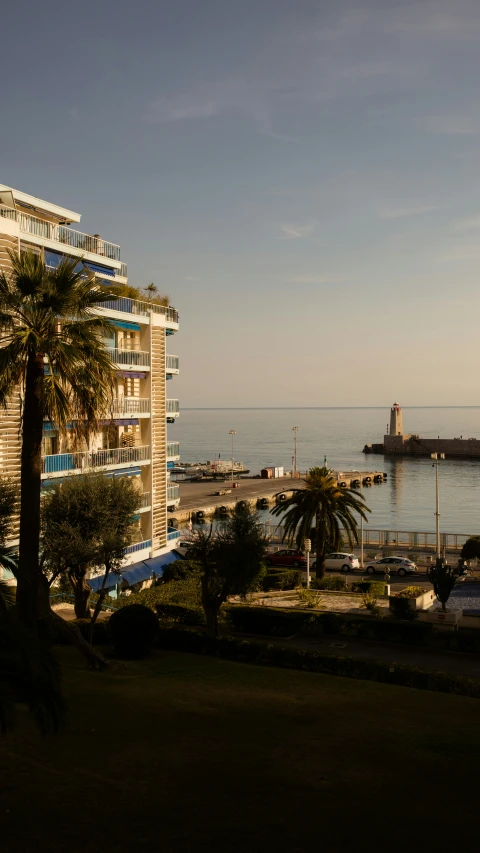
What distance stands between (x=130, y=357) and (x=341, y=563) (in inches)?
859

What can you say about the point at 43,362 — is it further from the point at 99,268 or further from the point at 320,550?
the point at 320,550

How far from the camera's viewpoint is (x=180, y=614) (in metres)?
26.1

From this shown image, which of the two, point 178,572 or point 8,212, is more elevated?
point 8,212

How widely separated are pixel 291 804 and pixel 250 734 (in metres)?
3.01

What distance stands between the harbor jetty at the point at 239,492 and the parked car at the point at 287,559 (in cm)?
2579

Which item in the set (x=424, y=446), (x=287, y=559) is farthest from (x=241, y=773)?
(x=424, y=446)

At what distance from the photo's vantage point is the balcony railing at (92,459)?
2864 centimetres

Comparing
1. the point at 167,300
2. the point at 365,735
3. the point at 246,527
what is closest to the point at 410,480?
the point at 167,300

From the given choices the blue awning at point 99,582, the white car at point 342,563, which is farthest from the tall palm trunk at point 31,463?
the white car at point 342,563

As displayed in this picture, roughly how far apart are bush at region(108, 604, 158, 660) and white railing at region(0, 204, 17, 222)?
14180 mm

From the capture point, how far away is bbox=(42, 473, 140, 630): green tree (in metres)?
22.2

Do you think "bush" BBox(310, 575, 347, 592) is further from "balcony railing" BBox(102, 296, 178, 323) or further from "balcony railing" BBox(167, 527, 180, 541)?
"balcony railing" BBox(102, 296, 178, 323)

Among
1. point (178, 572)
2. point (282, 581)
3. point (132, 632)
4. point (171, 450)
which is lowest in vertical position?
point (282, 581)

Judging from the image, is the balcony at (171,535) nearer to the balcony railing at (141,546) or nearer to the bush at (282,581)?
the balcony railing at (141,546)
